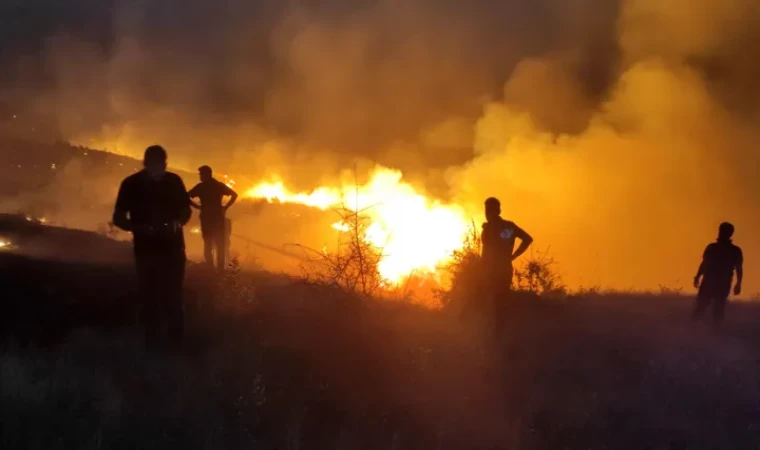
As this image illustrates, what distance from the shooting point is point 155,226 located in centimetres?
548

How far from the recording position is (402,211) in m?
24.3

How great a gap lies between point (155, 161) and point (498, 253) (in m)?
4.39

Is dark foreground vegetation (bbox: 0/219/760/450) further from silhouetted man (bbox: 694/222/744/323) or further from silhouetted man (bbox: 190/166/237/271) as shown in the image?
silhouetted man (bbox: 190/166/237/271)

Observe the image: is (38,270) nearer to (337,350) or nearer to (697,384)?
(337,350)

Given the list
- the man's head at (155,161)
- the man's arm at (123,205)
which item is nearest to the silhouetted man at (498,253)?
the man's head at (155,161)

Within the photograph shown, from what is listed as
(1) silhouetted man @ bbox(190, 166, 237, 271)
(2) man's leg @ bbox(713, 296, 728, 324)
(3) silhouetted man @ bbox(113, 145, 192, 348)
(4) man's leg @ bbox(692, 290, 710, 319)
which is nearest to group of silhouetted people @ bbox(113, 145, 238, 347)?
(3) silhouetted man @ bbox(113, 145, 192, 348)

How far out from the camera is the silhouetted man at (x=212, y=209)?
9.95m

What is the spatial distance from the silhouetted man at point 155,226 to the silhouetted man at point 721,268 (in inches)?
332

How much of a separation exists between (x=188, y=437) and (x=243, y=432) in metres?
0.42

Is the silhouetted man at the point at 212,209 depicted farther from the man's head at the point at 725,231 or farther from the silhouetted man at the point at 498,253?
the man's head at the point at 725,231

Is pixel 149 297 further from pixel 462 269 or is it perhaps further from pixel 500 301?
pixel 462 269

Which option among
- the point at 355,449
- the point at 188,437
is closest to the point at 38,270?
the point at 188,437

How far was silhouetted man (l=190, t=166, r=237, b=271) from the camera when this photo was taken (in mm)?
9953

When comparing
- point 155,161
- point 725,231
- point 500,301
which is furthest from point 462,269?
point 155,161
